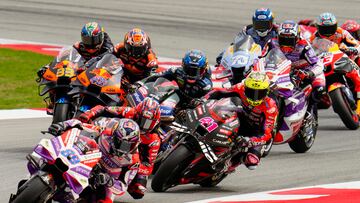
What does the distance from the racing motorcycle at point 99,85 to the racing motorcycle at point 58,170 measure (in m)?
3.73

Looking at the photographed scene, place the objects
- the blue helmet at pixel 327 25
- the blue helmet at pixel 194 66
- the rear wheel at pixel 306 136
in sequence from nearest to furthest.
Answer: the blue helmet at pixel 194 66 → the rear wheel at pixel 306 136 → the blue helmet at pixel 327 25

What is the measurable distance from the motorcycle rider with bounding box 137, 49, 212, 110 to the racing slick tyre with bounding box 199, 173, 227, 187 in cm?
128

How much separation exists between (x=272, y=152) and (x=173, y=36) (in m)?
12.0

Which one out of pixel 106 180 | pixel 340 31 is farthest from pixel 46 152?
pixel 340 31

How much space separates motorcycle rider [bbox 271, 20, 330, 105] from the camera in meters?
17.3

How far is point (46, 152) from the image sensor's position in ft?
35.9

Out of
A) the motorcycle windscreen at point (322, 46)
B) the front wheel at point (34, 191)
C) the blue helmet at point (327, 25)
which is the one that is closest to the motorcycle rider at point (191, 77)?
the motorcycle windscreen at point (322, 46)

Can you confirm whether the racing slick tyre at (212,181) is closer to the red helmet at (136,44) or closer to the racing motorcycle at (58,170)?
the red helmet at (136,44)

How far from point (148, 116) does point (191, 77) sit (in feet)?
8.09

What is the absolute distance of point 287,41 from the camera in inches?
685

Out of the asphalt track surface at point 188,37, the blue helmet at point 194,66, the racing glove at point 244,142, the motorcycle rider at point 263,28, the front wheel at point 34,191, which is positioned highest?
the front wheel at point 34,191

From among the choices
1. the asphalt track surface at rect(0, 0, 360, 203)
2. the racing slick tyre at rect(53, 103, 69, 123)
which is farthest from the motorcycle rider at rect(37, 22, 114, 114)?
the asphalt track surface at rect(0, 0, 360, 203)

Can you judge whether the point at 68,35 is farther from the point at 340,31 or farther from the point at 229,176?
the point at 229,176

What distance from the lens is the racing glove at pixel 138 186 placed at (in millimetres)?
12445
